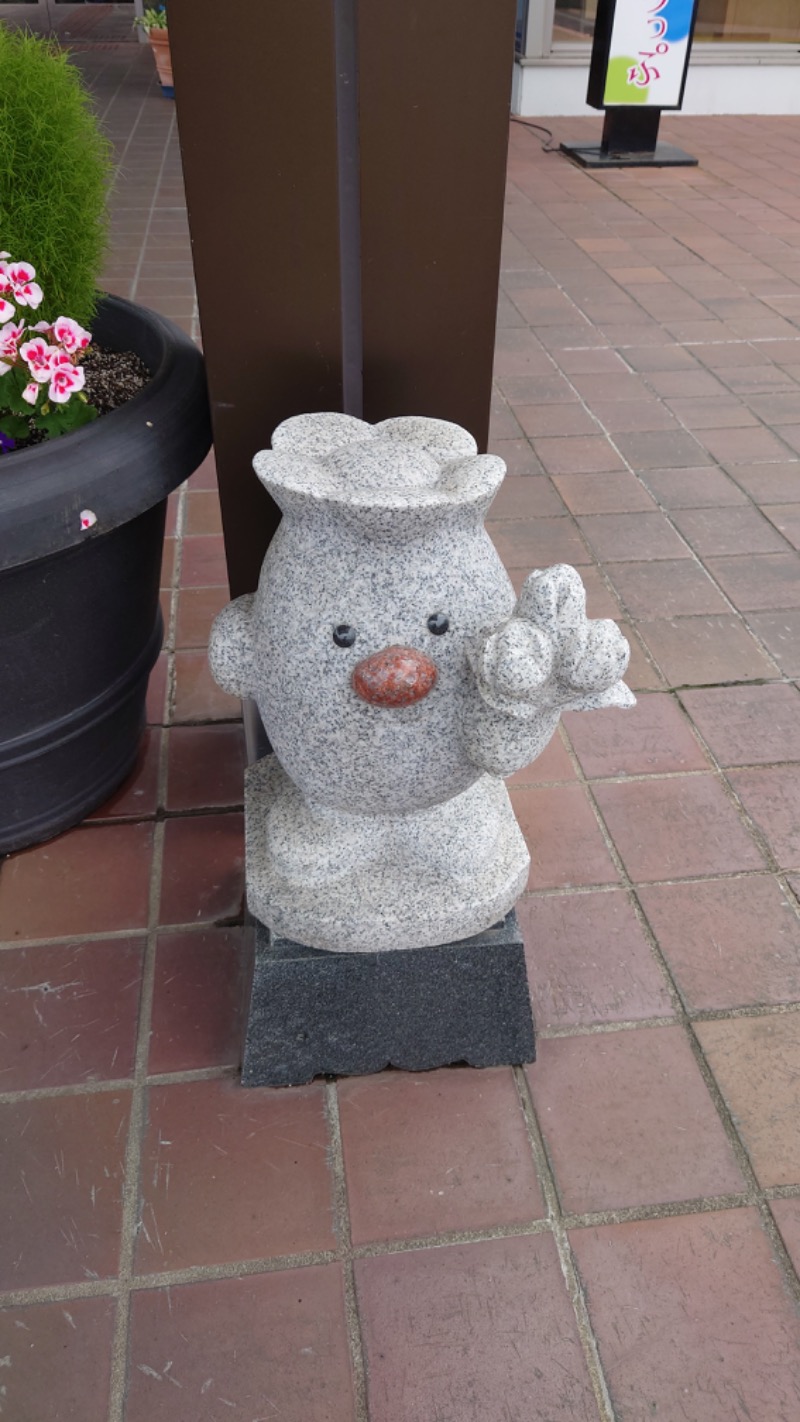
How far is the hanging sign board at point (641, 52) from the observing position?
6625 mm

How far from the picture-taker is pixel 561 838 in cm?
232

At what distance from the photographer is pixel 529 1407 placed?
1.47m

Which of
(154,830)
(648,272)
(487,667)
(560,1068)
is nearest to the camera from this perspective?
(487,667)

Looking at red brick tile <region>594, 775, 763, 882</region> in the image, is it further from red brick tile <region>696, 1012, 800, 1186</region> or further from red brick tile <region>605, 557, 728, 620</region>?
red brick tile <region>605, 557, 728, 620</region>

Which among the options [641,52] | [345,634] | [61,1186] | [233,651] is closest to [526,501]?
[233,651]

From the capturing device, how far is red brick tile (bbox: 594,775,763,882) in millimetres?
2266

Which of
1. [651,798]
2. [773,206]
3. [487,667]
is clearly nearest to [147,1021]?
[487,667]

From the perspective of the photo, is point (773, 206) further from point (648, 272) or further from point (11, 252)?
point (11, 252)

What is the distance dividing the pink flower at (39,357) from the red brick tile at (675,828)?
4.63 feet

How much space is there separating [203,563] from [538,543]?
1.00m

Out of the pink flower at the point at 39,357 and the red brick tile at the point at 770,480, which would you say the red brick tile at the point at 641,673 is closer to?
the red brick tile at the point at 770,480

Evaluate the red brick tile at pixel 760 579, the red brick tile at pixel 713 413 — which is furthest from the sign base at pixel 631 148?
the red brick tile at pixel 760 579

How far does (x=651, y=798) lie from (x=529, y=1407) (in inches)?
50.0

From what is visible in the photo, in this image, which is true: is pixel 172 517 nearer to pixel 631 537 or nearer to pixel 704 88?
pixel 631 537
